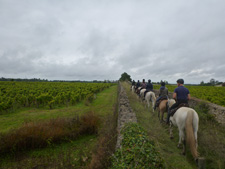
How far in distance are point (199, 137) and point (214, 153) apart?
120 cm

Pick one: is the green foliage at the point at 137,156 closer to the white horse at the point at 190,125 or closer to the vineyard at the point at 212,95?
the white horse at the point at 190,125

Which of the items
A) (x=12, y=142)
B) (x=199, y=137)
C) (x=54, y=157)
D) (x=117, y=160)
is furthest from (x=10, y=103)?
(x=199, y=137)

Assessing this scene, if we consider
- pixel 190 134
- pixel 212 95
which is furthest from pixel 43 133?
pixel 212 95

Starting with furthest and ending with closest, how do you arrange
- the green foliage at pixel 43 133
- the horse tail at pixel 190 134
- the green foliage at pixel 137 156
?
1. the green foliage at pixel 43 133
2. the horse tail at pixel 190 134
3. the green foliage at pixel 137 156

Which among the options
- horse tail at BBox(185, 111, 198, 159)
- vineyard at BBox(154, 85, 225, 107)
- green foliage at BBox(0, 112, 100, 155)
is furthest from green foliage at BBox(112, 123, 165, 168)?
vineyard at BBox(154, 85, 225, 107)

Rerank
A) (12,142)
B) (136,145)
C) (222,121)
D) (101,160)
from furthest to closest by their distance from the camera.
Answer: (222,121) < (12,142) < (101,160) < (136,145)

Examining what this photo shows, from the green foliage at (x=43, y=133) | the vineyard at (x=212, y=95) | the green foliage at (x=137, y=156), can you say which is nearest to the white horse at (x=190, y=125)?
the green foliage at (x=137, y=156)

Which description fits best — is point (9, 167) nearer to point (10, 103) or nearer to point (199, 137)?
point (199, 137)

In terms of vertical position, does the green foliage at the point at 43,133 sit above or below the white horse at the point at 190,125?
below

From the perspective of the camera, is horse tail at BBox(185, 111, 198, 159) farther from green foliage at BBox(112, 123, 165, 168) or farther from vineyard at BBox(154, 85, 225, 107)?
vineyard at BBox(154, 85, 225, 107)

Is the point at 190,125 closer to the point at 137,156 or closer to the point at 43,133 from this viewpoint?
the point at 137,156

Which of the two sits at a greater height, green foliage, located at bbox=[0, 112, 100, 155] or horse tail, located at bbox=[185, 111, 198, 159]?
Result: horse tail, located at bbox=[185, 111, 198, 159]

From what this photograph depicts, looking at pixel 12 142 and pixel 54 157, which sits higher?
pixel 12 142

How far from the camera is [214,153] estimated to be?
3.68 meters
